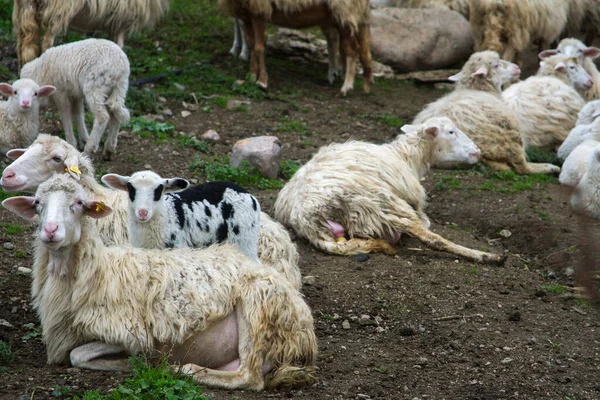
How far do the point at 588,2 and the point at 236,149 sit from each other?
9.55 m

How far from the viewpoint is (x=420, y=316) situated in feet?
21.0

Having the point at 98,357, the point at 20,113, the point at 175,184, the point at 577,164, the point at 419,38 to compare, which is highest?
the point at 175,184

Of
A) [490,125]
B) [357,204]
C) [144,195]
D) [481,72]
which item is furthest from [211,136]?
[144,195]

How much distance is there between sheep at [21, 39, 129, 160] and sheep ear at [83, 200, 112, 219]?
379cm

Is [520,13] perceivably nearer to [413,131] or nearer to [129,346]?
[413,131]

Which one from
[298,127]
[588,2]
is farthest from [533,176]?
[588,2]

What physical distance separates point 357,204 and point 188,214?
2651mm

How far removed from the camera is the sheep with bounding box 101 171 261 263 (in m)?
5.39

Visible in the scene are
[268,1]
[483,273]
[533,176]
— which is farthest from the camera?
[268,1]

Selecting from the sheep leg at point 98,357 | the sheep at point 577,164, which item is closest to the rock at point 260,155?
the sheep at point 577,164

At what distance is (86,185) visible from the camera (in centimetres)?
620

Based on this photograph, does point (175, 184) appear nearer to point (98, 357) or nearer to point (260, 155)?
point (98, 357)

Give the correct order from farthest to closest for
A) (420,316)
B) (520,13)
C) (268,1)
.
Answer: (520,13), (268,1), (420,316)

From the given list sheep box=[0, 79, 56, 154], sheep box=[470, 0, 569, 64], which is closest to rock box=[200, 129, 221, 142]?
sheep box=[0, 79, 56, 154]
